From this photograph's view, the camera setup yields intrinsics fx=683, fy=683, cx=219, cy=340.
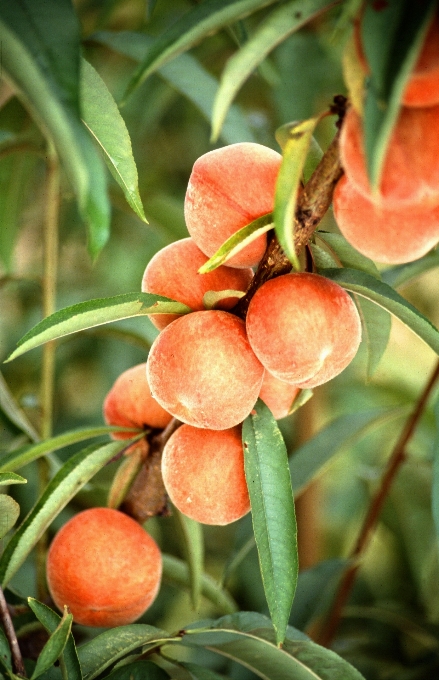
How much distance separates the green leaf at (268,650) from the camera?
704mm

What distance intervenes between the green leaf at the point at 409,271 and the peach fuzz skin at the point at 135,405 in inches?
15.3

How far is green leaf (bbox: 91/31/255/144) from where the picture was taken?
1.02m

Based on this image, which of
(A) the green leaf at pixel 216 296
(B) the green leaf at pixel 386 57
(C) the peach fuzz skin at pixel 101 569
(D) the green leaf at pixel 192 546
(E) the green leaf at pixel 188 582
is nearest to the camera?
(B) the green leaf at pixel 386 57

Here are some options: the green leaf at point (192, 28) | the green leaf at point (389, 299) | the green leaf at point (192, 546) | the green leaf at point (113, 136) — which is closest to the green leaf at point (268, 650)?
the green leaf at point (192, 546)

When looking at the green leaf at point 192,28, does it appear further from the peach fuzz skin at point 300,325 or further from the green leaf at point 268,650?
the green leaf at point 268,650

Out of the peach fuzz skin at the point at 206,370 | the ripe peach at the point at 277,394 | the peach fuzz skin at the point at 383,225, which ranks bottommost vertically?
the ripe peach at the point at 277,394

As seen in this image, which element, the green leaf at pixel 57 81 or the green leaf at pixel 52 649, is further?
the green leaf at pixel 52 649

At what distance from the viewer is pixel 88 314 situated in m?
0.63

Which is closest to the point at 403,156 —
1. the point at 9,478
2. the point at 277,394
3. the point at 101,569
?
the point at 277,394

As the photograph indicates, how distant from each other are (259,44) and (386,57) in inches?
3.4

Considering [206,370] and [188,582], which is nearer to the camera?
[206,370]

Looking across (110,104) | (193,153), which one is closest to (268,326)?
(110,104)

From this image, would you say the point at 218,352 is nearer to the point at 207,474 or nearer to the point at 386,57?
the point at 207,474

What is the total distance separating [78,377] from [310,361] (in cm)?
127
